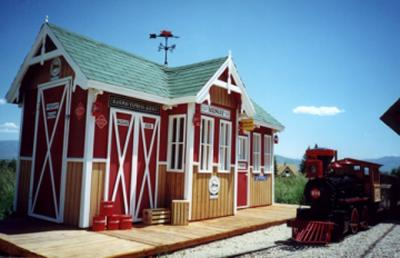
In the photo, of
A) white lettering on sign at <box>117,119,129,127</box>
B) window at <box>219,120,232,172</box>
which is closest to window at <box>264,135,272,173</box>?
window at <box>219,120,232,172</box>

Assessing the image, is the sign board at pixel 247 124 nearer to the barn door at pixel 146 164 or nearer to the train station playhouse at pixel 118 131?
the train station playhouse at pixel 118 131

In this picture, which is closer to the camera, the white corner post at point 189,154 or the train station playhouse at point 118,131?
the train station playhouse at point 118,131

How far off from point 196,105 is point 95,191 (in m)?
3.72

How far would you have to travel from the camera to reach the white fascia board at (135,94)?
8184 mm

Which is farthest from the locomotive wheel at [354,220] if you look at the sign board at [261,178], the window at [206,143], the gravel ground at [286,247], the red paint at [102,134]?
the red paint at [102,134]

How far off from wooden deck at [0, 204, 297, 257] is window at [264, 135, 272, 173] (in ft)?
17.8

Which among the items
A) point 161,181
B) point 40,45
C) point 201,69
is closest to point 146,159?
point 161,181

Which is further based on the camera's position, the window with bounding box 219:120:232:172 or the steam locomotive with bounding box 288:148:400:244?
the window with bounding box 219:120:232:172

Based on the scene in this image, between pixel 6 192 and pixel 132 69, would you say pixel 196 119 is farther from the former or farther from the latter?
pixel 6 192

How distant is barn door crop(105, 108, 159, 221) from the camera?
8.80 metres

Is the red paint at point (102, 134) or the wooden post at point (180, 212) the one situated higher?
the red paint at point (102, 134)

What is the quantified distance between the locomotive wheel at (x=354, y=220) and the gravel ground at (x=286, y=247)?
0.21 meters

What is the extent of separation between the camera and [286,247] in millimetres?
8047

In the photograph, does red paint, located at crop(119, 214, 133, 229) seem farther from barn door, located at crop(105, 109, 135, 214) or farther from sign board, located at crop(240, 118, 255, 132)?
sign board, located at crop(240, 118, 255, 132)
